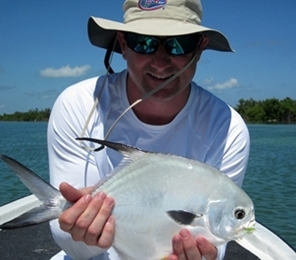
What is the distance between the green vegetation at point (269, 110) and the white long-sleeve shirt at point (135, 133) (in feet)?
345

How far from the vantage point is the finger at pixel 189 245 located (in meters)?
1.99

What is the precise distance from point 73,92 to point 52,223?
0.76 meters

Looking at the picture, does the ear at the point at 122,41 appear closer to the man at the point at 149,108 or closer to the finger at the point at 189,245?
the man at the point at 149,108

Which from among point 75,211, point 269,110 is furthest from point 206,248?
point 269,110

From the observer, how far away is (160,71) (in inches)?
97.5

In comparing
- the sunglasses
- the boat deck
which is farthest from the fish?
the boat deck

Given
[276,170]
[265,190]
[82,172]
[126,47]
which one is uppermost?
[126,47]

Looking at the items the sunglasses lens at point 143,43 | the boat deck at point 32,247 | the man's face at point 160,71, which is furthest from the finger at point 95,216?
the boat deck at point 32,247

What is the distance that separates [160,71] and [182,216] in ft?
2.77

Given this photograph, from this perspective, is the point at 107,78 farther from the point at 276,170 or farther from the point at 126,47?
the point at 276,170

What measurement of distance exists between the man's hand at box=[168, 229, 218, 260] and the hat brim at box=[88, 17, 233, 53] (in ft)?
3.32

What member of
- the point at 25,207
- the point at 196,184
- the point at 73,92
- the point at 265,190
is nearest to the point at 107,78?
the point at 73,92

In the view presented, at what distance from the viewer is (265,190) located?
617 inches

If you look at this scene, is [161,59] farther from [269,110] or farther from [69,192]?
[269,110]
